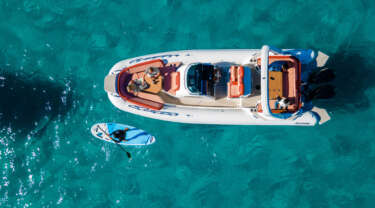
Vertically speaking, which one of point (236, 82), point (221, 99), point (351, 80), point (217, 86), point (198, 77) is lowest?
point (221, 99)

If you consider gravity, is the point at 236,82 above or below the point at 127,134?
above

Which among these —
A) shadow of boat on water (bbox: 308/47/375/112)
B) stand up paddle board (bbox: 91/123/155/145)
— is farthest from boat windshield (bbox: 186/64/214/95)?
shadow of boat on water (bbox: 308/47/375/112)

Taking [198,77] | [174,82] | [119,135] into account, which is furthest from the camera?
[119,135]

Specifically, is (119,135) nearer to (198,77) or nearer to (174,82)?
(174,82)

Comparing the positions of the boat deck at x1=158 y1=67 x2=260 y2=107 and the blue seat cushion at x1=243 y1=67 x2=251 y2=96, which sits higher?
the blue seat cushion at x1=243 y1=67 x2=251 y2=96

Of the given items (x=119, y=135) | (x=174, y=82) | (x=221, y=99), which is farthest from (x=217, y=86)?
(x=119, y=135)

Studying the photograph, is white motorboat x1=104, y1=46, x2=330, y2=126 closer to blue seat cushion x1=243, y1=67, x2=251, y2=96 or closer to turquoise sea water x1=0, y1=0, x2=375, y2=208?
blue seat cushion x1=243, y1=67, x2=251, y2=96

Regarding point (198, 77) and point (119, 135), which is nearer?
point (198, 77)

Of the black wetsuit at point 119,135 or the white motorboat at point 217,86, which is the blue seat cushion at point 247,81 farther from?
the black wetsuit at point 119,135
